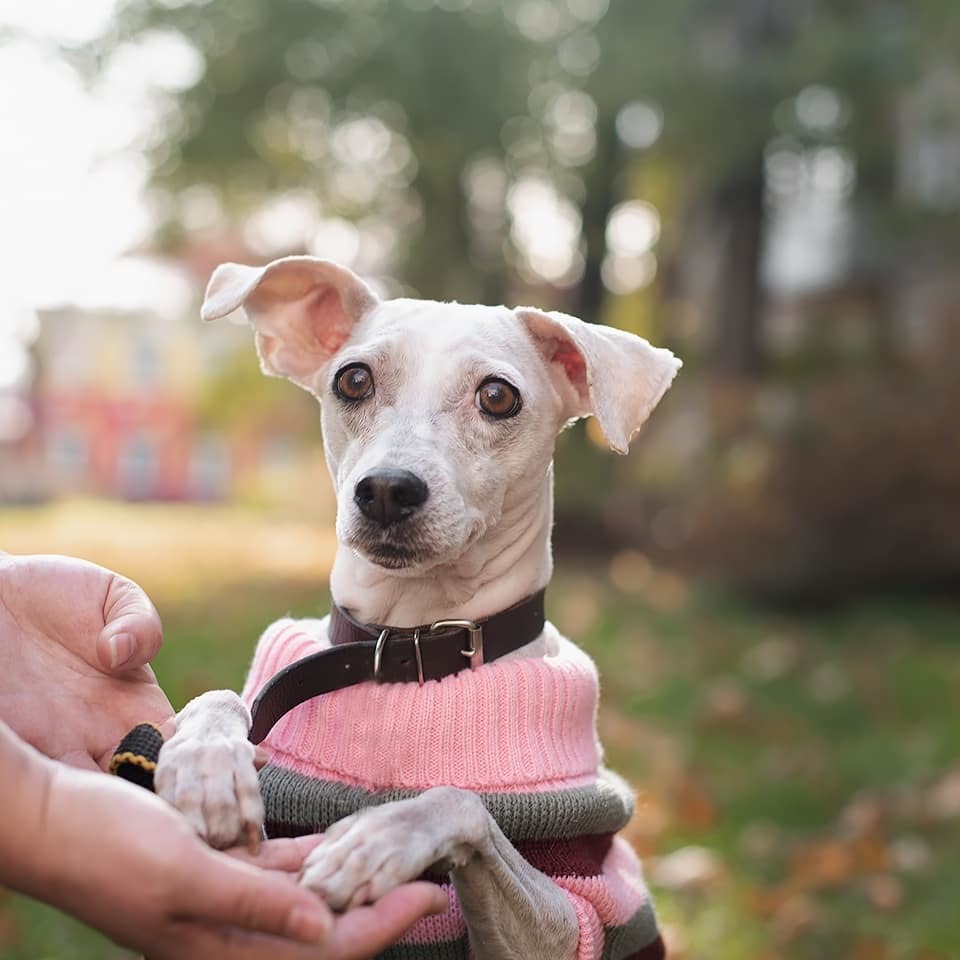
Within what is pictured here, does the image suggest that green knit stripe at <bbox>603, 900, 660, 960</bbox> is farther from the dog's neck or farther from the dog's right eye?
the dog's right eye

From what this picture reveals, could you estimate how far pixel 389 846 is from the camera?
171 cm

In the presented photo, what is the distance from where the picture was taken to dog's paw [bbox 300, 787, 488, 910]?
1645mm

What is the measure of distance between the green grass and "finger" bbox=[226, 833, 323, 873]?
2452 millimetres

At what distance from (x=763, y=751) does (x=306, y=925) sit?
16.5 ft

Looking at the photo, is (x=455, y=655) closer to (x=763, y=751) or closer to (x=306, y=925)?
(x=306, y=925)

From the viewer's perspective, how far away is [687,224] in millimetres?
15609

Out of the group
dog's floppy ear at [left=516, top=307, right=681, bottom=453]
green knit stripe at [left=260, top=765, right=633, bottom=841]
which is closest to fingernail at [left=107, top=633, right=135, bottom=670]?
Answer: green knit stripe at [left=260, top=765, right=633, bottom=841]

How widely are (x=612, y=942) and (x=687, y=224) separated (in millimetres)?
14127

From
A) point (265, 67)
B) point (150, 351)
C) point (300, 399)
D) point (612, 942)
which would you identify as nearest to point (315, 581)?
point (300, 399)

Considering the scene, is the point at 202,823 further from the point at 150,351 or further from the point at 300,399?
the point at 150,351

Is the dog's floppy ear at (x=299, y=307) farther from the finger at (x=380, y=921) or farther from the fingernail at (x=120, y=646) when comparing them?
the finger at (x=380, y=921)

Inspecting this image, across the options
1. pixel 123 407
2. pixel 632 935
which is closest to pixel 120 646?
pixel 632 935

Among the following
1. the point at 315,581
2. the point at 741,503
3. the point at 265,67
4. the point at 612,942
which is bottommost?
the point at 315,581

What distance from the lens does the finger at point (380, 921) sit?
1.58m
